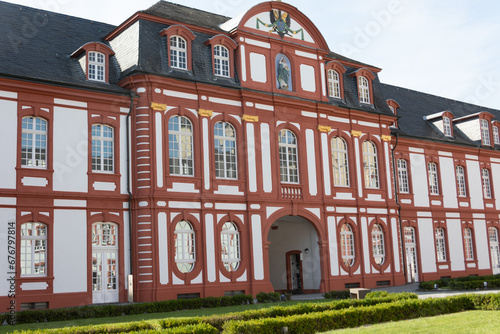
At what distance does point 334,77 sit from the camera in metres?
32.1

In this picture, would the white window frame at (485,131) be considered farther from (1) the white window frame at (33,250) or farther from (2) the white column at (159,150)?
(1) the white window frame at (33,250)

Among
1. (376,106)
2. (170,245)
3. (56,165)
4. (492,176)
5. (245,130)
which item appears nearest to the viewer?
(56,165)

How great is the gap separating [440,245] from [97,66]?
22659 mm

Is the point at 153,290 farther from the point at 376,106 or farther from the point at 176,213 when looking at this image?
the point at 376,106

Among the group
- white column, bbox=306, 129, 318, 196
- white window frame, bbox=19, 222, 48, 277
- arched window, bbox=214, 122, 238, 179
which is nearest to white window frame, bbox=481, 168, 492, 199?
white column, bbox=306, 129, 318, 196

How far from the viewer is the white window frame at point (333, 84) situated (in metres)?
31.8

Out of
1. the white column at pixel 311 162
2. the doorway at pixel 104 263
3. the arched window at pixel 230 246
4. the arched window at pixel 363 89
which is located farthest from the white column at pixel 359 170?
the doorway at pixel 104 263

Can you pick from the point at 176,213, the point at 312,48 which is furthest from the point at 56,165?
the point at 312,48

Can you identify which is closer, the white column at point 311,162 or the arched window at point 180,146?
the arched window at point 180,146

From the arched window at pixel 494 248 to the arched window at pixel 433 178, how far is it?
5.37 metres

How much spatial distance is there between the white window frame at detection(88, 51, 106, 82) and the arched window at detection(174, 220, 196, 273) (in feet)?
21.8

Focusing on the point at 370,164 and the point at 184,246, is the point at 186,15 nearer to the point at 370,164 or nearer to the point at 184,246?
the point at 184,246

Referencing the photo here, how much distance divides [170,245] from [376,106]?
1480 cm

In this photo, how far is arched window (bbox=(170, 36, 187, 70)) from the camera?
2641cm
